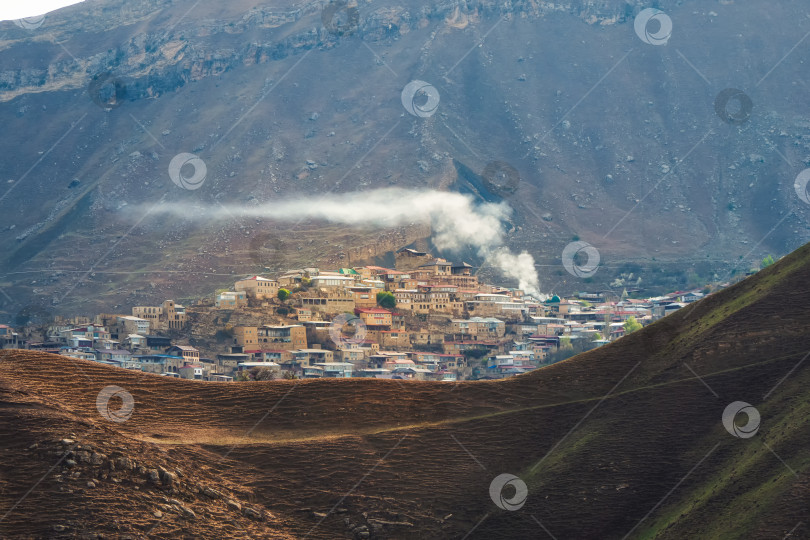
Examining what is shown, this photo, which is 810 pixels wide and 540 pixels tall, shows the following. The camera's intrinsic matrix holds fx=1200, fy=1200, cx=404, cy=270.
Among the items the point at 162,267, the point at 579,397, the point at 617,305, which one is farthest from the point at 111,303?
the point at 579,397

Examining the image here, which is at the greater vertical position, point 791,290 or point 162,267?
point 162,267

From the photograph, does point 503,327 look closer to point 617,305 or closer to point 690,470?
point 617,305

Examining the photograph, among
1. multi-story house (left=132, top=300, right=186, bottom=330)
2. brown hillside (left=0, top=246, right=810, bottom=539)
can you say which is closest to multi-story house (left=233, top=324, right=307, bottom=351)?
multi-story house (left=132, top=300, right=186, bottom=330)

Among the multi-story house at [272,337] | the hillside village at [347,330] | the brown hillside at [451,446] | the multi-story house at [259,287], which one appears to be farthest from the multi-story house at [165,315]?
the brown hillside at [451,446]

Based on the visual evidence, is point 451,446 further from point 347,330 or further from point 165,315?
point 165,315

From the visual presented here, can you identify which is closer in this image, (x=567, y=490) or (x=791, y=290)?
(x=567, y=490)

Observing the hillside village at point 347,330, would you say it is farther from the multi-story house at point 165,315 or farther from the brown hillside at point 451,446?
the brown hillside at point 451,446

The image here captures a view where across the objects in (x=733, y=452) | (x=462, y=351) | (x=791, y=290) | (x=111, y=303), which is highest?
(x=111, y=303)
